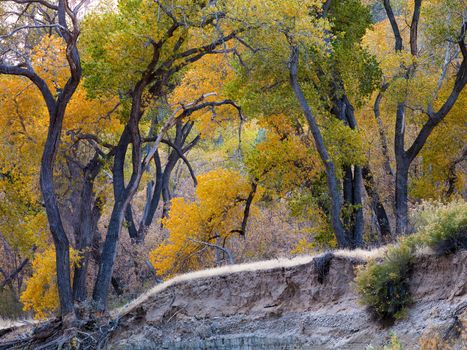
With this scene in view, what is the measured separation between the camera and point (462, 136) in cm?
2894

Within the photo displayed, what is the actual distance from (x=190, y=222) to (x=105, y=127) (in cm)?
670

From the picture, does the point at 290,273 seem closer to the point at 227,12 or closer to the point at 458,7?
the point at 227,12

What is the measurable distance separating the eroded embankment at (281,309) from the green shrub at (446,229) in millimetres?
271

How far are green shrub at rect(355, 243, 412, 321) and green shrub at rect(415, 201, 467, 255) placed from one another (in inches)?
23.8

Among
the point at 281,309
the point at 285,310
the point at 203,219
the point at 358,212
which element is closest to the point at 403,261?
the point at 285,310

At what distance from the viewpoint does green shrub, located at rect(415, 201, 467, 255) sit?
560 inches

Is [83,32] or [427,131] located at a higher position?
[83,32]

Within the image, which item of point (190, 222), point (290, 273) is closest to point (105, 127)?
point (190, 222)

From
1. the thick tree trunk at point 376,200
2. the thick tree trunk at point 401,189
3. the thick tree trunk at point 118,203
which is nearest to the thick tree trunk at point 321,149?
the thick tree trunk at point 401,189

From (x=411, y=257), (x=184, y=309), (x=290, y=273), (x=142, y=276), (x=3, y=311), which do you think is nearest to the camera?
(x=411, y=257)

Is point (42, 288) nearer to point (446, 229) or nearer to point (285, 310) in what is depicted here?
point (285, 310)

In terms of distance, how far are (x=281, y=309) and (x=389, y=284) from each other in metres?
4.13

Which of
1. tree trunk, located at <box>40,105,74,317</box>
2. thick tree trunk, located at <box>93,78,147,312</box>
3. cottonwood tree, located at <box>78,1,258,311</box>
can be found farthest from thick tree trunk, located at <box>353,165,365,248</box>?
tree trunk, located at <box>40,105,74,317</box>

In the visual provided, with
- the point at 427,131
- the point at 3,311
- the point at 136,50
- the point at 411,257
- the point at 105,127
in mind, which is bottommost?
the point at 3,311
